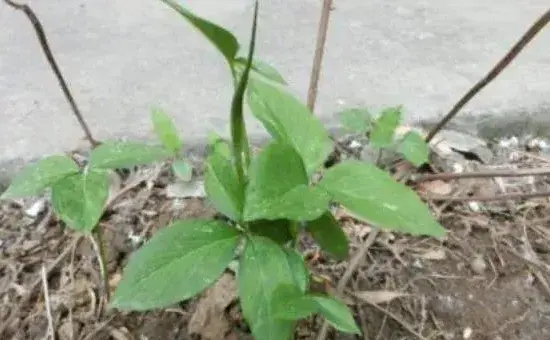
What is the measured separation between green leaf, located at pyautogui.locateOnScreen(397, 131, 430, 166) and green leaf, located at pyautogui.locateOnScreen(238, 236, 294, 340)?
421 mm

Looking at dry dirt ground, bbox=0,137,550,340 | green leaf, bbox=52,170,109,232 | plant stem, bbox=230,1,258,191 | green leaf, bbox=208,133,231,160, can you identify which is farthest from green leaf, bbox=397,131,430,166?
green leaf, bbox=52,170,109,232

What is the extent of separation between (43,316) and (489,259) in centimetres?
61

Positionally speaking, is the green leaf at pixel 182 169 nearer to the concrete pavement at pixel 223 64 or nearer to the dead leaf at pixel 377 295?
the concrete pavement at pixel 223 64

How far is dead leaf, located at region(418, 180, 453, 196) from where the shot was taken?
124 centimetres

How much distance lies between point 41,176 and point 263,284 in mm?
269

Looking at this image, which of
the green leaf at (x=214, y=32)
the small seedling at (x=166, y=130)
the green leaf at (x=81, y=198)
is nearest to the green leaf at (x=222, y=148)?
the small seedling at (x=166, y=130)

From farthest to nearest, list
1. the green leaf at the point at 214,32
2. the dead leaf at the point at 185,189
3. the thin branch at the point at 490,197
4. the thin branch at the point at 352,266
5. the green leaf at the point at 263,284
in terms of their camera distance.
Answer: the dead leaf at the point at 185,189 < the thin branch at the point at 490,197 < the thin branch at the point at 352,266 < the green leaf at the point at 263,284 < the green leaf at the point at 214,32

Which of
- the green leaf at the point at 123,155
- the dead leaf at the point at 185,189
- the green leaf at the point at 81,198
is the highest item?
the green leaf at the point at 123,155

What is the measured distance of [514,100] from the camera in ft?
4.75

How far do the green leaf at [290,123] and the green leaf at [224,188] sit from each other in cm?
8

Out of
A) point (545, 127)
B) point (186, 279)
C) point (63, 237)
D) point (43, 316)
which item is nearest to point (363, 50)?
point (545, 127)

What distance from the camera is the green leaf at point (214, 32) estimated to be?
0.62 metres

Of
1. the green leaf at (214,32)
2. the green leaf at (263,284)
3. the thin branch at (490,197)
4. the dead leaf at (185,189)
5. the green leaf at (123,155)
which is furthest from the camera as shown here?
the dead leaf at (185,189)

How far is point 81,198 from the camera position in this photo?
0.79 m
